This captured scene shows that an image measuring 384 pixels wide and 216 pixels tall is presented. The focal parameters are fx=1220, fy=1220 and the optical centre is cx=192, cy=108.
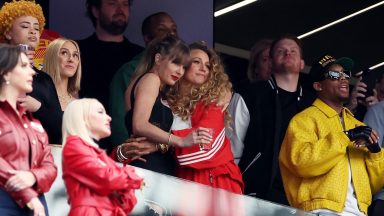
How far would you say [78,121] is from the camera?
615 centimetres

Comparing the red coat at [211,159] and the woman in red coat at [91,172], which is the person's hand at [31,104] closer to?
the woman in red coat at [91,172]

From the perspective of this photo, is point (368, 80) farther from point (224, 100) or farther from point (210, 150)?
point (210, 150)

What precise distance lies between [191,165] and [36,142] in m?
2.19

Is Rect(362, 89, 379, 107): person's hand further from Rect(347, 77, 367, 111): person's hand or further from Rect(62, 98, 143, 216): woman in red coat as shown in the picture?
Rect(62, 98, 143, 216): woman in red coat

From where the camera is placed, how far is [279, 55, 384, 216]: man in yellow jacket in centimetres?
811

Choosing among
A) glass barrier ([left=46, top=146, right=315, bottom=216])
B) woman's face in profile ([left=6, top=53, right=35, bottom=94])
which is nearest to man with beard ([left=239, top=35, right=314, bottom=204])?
glass barrier ([left=46, top=146, right=315, bottom=216])

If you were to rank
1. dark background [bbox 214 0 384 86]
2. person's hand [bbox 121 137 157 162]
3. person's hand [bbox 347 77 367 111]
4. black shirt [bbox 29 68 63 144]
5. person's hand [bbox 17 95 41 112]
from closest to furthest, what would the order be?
1. person's hand [bbox 17 95 41 112]
2. black shirt [bbox 29 68 63 144]
3. person's hand [bbox 121 137 157 162]
4. person's hand [bbox 347 77 367 111]
5. dark background [bbox 214 0 384 86]

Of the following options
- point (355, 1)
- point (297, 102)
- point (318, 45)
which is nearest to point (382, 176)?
point (297, 102)

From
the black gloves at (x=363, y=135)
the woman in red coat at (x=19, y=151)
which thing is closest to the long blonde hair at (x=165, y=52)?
the black gloves at (x=363, y=135)

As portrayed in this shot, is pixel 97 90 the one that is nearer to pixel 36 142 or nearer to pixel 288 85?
pixel 288 85

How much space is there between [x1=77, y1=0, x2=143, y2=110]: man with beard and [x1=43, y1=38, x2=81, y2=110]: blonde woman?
1406 millimetres

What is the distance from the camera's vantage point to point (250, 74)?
389 inches

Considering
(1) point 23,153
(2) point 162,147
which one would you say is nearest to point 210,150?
(2) point 162,147

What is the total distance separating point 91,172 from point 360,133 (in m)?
2.69
